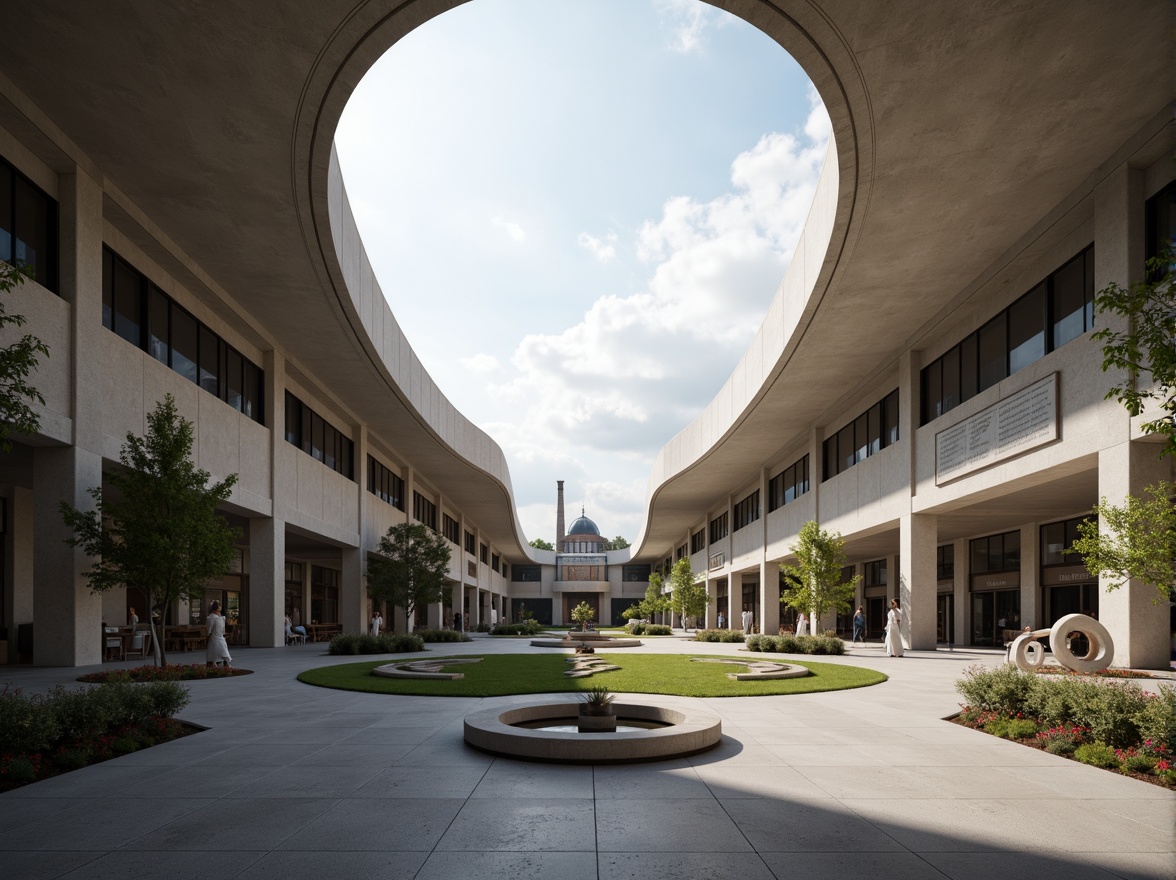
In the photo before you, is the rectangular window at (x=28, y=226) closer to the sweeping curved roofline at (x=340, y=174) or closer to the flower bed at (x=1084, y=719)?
the sweeping curved roofline at (x=340, y=174)

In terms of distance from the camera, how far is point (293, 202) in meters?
17.5

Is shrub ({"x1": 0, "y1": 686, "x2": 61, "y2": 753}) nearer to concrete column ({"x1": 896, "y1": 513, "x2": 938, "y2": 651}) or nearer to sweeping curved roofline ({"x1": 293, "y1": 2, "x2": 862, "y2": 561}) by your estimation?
sweeping curved roofline ({"x1": 293, "y1": 2, "x2": 862, "y2": 561})

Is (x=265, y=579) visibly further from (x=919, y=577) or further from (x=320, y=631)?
(x=919, y=577)

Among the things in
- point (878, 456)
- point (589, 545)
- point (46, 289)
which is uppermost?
point (46, 289)

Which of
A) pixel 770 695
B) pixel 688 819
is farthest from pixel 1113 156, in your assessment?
pixel 688 819

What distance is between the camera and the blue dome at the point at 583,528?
12301cm

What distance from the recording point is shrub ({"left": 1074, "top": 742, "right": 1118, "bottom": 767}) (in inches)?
321

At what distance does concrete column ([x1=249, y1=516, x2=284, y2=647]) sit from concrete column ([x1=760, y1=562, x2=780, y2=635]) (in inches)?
981

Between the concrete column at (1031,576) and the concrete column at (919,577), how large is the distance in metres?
3.62

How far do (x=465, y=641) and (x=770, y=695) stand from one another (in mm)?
25880

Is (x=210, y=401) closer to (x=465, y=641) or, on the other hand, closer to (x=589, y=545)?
(x=465, y=641)

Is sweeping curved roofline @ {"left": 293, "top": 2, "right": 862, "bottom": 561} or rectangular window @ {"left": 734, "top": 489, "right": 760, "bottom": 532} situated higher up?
sweeping curved roofline @ {"left": 293, "top": 2, "right": 862, "bottom": 561}

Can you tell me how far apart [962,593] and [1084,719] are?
26021mm

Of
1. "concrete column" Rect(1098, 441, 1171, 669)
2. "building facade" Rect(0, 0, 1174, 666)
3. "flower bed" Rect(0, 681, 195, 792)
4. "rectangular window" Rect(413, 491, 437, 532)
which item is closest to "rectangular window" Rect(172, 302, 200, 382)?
"building facade" Rect(0, 0, 1174, 666)
